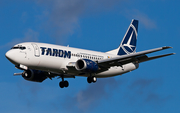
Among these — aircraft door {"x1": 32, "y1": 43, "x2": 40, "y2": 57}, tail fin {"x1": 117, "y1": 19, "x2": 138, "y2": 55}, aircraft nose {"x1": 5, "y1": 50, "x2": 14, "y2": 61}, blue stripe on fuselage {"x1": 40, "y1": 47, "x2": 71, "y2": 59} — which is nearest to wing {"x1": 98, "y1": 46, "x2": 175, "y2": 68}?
blue stripe on fuselage {"x1": 40, "y1": 47, "x2": 71, "y2": 59}

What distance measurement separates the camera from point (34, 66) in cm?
4350

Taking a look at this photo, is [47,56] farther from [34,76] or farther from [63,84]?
[63,84]

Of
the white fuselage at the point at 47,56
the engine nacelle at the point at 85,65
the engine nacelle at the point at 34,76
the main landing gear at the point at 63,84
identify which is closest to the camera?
the white fuselage at the point at 47,56

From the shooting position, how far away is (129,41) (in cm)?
6025

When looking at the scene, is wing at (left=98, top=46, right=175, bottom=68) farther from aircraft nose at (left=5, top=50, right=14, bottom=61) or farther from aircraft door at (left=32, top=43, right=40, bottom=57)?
aircraft nose at (left=5, top=50, right=14, bottom=61)

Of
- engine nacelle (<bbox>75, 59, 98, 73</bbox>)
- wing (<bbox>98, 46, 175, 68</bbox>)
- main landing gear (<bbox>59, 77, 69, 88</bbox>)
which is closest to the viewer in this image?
wing (<bbox>98, 46, 175, 68</bbox>)

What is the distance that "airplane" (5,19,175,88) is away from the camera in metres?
43.1

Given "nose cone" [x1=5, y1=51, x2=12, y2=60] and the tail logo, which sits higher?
the tail logo

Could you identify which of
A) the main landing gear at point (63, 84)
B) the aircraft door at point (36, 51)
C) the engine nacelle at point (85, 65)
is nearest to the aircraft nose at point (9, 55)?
the aircraft door at point (36, 51)

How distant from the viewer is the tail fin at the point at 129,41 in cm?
5873

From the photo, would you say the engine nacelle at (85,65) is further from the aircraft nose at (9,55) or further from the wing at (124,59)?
the aircraft nose at (9,55)

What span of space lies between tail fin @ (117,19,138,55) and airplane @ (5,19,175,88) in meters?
5.04

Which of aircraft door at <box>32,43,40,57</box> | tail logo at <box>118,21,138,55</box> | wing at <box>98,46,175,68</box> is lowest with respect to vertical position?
wing at <box>98,46,175,68</box>

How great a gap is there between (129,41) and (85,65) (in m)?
17.2
